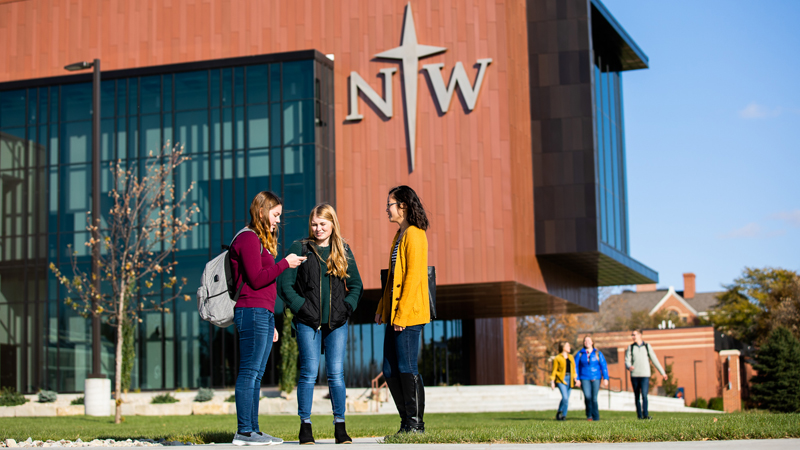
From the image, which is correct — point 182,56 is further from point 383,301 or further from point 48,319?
point 383,301

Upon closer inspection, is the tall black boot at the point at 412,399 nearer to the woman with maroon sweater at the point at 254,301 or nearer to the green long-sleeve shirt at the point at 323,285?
the green long-sleeve shirt at the point at 323,285

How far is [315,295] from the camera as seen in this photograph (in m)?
7.48

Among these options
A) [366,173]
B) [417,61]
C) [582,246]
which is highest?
[417,61]

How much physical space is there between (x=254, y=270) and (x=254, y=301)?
0.27 meters

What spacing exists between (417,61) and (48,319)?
15.2 m

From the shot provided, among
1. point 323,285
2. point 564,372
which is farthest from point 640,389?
point 323,285

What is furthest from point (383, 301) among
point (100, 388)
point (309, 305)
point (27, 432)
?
point (100, 388)

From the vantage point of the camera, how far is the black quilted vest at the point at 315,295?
7.45 metres

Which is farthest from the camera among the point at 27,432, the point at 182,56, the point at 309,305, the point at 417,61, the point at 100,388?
the point at 182,56

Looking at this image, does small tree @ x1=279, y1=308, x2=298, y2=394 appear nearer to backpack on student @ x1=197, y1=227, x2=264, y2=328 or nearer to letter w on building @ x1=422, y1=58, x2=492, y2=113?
letter w on building @ x1=422, y1=58, x2=492, y2=113

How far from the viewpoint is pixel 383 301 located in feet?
25.8

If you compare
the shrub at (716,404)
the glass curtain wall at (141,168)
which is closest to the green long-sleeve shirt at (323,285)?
the glass curtain wall at (141,168)

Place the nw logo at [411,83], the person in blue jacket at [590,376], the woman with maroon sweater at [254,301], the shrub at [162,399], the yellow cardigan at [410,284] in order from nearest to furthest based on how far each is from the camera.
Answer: the woman with maroon sweater at [254,301] < the yellow cardigan at [410,284] < the person in blue jacket at [590,376] < the shrub at [162,399] < the nw logo at [411,83]

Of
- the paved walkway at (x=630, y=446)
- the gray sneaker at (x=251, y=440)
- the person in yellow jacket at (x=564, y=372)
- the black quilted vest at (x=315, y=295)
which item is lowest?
the person in yellow jacket at (x=564, y=372)
